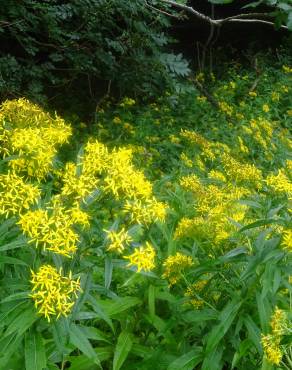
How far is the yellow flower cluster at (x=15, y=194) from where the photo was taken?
2.02m

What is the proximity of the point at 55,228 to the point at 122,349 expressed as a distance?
2.62 feet

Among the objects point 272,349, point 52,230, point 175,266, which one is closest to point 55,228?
point 52,230

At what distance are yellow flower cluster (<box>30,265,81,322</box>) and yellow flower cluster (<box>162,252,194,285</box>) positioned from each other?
723 millimetres

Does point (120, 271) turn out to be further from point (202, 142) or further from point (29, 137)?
point (202, 142)

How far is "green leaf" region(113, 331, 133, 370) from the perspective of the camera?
2396 mm

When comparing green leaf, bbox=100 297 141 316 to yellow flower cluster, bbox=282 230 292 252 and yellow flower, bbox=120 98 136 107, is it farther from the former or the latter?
yellow flower, bbox=120 98 136 107

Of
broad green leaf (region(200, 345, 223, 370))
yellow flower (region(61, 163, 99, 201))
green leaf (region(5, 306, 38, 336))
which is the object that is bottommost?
broad green leaf (region(200, 345, 223, 370))

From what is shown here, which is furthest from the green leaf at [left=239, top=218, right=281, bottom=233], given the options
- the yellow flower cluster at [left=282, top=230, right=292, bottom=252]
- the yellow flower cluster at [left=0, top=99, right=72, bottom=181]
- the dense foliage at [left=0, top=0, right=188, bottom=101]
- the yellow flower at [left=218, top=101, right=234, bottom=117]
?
the yellow flower at [left=218, top=101, right=234, bottom=117]

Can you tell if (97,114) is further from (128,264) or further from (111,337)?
(128,264)

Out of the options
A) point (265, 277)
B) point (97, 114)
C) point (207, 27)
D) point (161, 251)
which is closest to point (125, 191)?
point (265, 277)

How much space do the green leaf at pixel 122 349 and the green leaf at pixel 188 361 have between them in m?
0.24

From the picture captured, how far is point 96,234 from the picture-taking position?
2721 millimetres

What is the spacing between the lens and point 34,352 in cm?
198

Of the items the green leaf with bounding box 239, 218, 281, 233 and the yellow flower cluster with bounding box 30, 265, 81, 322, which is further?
the green leaf with bounding box 239, 218, 281, 233
